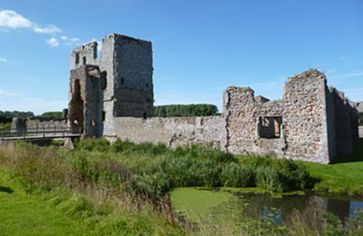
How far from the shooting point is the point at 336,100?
20062mm

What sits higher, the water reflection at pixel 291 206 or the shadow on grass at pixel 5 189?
the shadow on grass at pixel 5 189

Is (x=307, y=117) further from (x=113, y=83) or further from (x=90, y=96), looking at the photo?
(x=90, y=96)

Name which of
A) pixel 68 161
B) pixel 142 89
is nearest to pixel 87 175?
pixel 68 161

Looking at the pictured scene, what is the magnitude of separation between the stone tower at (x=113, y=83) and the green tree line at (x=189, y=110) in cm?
2222

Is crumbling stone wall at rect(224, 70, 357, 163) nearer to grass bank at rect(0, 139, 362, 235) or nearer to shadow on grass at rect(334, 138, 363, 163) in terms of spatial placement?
shadow on grass at rect(334, 138, 363, 163)

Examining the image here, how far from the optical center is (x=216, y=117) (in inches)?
854

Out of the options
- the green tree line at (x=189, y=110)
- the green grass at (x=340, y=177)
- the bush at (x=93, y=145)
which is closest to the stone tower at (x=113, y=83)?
the bush at (x=93, y=145)

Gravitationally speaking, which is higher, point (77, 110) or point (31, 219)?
point (77, 110)

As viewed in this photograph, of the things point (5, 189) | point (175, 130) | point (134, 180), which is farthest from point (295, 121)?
point (5, 189)

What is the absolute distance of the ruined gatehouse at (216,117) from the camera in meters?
17.8

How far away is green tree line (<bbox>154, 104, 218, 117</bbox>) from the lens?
5447cm

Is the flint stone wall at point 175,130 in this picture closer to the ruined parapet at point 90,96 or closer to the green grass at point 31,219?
the ruined parapet at point 90,96

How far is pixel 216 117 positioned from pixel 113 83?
11.6 m

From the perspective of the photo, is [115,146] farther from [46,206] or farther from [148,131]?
[46,206]
